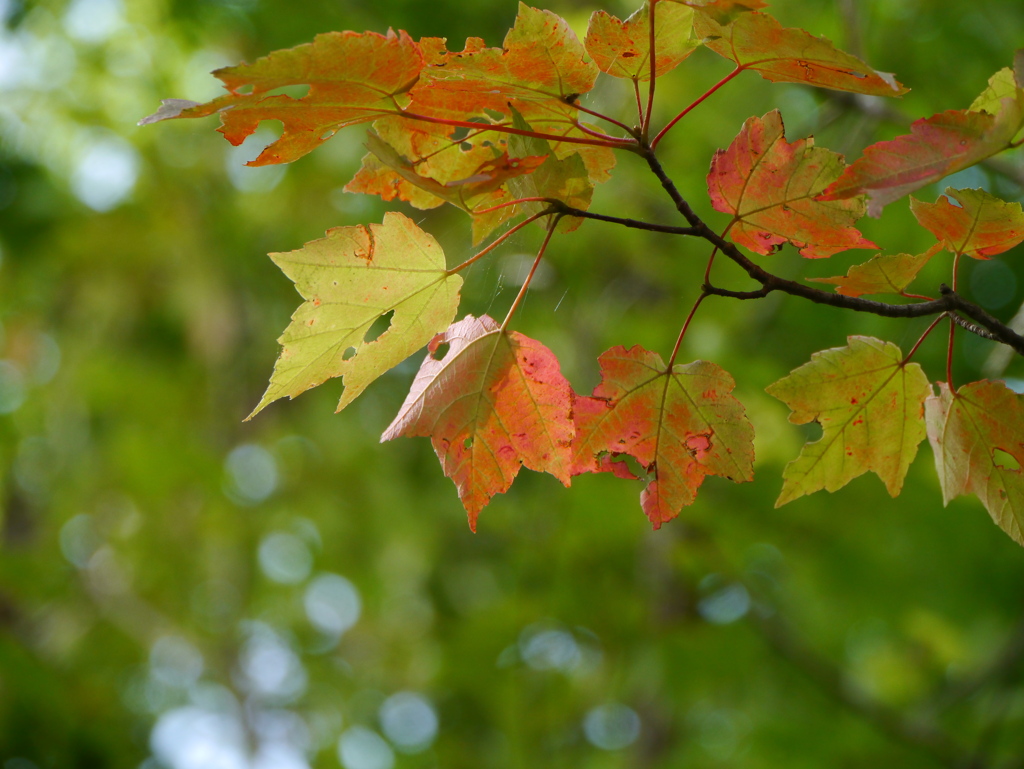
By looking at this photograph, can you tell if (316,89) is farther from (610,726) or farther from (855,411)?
(610,726)

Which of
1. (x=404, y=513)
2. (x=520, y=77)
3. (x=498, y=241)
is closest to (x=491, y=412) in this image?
(x=498, y=241)

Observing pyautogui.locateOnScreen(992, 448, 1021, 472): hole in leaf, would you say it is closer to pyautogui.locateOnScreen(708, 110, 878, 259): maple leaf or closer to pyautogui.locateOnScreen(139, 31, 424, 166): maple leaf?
pyautogui.locateOnScreen(708, 110, 878, 259): maple leaf

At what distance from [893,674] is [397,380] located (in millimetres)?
2884

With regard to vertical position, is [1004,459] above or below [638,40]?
below

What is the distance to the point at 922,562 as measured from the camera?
259 cm

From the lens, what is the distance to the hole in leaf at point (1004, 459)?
26.8 inches

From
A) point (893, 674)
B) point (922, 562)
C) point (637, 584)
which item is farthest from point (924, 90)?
point (893, 674)

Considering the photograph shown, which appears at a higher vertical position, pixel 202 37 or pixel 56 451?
pixel 202 37

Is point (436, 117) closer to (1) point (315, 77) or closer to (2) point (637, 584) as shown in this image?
(1) point (315, 77)

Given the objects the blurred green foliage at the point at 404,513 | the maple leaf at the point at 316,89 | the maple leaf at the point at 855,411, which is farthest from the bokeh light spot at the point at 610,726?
Result: the maple leaf at the point at 316,89

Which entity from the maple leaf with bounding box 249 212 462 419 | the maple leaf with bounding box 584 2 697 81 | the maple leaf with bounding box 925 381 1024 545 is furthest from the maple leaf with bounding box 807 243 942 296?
the maple leaf with bounding box 249 212 462 419

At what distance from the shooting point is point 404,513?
463 centimetres

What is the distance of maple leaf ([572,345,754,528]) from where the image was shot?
0.72 metres

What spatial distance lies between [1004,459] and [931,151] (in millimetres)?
290
